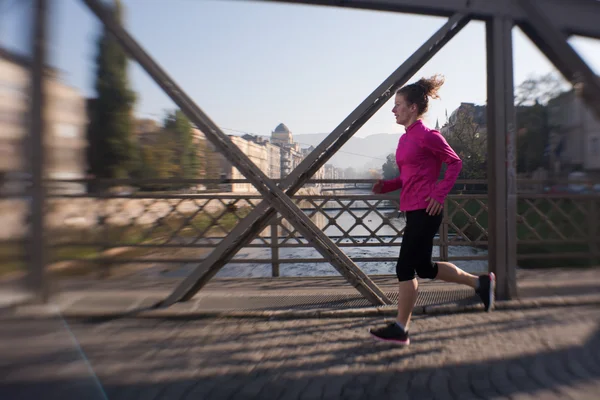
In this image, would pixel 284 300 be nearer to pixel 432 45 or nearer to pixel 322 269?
pixel 322 269

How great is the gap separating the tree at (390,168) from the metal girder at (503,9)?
4.60 ft

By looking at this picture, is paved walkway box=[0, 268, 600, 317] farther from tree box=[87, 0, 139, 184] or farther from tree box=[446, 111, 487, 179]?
tree box=[87, 0, 139, 184]

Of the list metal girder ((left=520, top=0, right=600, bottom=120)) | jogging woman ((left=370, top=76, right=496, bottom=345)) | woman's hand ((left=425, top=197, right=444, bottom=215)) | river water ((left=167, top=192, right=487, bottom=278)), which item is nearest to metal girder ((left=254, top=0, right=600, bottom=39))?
metal girder ((left=520, top=0, right=600, bottom=120))

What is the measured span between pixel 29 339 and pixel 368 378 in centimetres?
250

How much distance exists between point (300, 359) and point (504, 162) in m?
2.69

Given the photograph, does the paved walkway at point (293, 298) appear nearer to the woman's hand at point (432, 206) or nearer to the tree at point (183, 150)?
the woman's hand at point (432, 206)

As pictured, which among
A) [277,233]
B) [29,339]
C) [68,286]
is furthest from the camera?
[277,233]

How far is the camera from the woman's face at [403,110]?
303 centimetres

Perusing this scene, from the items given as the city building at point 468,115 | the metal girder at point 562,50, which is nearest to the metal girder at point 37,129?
the city building at point 468,115

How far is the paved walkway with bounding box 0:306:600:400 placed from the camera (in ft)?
7.28

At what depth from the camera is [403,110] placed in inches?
120

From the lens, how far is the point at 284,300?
3975 millimetres

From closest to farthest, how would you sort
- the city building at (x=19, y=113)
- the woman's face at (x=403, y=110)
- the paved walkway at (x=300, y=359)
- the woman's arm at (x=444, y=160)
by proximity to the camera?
the paved walkway at (x=300, y=359)
the woman's arm at (x=444, y=160)
the woman's face at (x=403, y=110)
the city building at (x=19, y=113)

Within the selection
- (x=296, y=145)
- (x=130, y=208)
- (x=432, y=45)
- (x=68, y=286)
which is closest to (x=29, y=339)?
(x=68, y=286)
